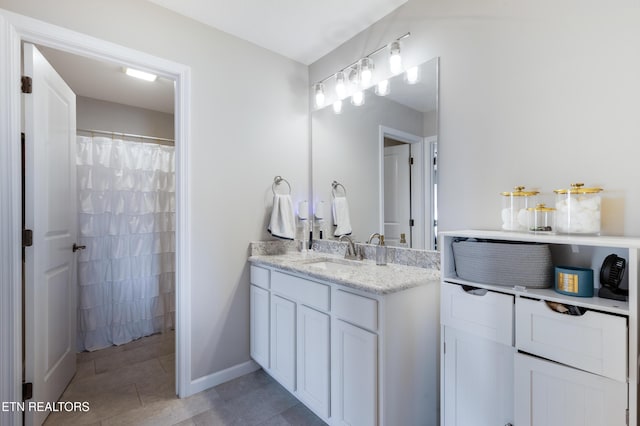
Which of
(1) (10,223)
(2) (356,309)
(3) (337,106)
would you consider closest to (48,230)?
(1) (10,223)

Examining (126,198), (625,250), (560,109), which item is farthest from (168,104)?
(625,250)

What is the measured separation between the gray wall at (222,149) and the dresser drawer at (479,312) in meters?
1.50

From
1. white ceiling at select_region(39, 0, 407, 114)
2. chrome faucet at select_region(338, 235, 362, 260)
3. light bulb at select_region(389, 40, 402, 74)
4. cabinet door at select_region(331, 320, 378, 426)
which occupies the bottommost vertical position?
cabinet door at select_region(331, 320, 378, 426)

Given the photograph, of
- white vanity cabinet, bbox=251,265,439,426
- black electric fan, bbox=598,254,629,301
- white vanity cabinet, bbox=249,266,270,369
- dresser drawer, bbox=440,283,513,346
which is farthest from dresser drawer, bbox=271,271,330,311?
black electric fan, bbox=598,254,629,301

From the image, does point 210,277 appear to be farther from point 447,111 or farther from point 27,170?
point 447,111

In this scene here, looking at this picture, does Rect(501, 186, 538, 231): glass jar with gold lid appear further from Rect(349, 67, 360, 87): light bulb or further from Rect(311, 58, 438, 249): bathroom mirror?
Rect(349, 67, 360, 87): light bulb

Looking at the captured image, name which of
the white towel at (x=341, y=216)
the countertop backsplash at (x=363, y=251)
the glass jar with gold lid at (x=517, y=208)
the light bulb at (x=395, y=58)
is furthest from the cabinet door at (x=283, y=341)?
the light bulb at (x=395, y=58)

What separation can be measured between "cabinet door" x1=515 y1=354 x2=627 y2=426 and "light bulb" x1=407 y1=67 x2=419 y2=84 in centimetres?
155

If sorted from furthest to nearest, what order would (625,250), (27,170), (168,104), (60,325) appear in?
(168,104) < (60,325) < (27,170) < (625,250)

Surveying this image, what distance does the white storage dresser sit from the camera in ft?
3.01

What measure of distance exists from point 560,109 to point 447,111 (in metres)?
0.52

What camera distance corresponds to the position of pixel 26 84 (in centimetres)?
155

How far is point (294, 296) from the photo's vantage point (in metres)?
1.80

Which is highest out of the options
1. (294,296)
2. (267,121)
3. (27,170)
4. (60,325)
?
(267,121)
